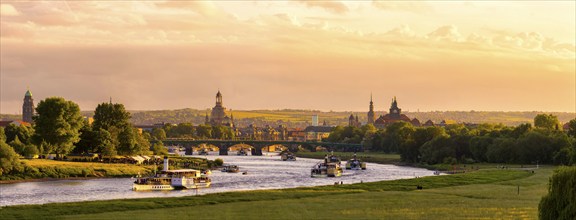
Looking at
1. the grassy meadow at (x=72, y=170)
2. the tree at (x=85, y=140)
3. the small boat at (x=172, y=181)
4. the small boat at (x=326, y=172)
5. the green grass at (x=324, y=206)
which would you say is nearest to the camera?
the green grass at (x=324, y=206)

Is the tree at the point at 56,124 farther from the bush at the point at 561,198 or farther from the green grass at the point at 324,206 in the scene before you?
the bush at the point at 561,198

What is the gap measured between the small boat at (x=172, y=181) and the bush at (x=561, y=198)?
84827mm

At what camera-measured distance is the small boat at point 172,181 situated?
13238 centimetres

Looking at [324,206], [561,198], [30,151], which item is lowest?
[324,206]

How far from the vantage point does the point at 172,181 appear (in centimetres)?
13750

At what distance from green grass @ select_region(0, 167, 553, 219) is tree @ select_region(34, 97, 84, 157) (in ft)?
280

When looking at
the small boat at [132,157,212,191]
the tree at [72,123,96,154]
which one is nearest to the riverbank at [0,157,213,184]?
the tree at [72,123,96,154]

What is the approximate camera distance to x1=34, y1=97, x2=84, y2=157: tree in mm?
176875

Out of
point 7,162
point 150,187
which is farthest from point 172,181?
point 7,162

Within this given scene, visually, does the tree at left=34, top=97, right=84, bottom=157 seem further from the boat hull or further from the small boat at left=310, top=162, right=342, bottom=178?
the boat hull

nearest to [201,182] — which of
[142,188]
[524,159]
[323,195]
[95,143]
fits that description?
[142,188]

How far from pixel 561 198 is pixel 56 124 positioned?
457 feet

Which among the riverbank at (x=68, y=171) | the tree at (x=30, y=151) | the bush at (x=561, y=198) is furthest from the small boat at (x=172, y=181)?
the bush at (x=561, y=198)

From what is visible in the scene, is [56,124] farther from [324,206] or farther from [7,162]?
[324,206]
